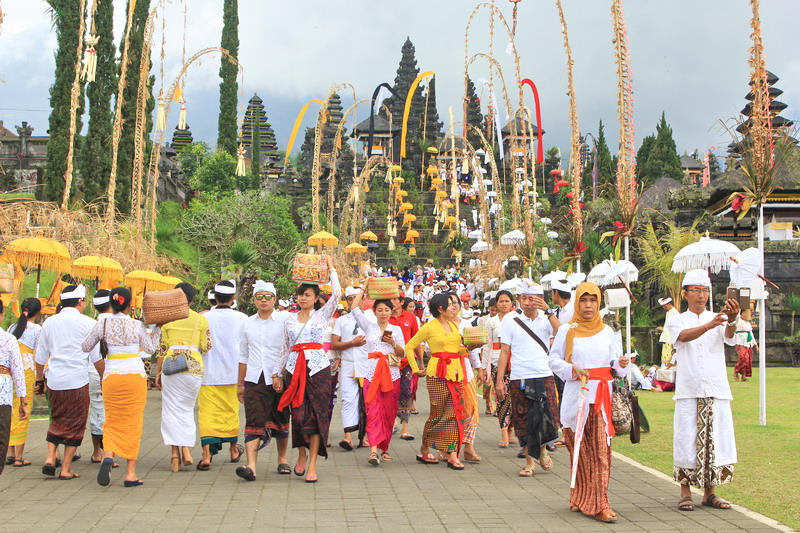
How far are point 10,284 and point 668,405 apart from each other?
982cm

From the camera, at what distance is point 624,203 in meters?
13.0

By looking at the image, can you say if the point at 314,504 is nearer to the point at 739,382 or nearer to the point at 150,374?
the point at 150,374

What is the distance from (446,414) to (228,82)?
4449 centimetres

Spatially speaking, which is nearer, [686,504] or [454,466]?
[686,504]

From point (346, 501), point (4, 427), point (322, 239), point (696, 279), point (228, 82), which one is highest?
point (228, 82)

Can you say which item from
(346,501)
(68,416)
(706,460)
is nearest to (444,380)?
(346,501)

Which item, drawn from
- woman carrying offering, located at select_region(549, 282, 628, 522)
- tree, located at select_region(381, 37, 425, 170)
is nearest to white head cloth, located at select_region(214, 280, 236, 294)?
woman carrying offering, located at select_region(549, 282, 628, 522)

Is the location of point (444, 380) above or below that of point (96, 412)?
above

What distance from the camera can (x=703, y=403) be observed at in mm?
6820

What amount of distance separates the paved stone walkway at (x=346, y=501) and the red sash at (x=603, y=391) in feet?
2.35

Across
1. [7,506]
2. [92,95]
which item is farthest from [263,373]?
[92,95]

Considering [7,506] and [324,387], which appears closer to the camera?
[7,506]

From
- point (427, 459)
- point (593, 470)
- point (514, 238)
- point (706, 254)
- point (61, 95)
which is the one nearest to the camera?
point (593, 470)

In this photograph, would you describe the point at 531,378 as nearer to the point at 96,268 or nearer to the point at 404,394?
the point at 404,394
